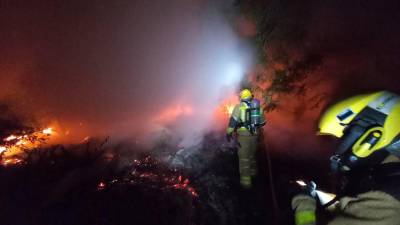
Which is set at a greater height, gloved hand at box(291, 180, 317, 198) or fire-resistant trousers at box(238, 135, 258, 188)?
fire-resistant trousers at box(238, 135, 258, 188)

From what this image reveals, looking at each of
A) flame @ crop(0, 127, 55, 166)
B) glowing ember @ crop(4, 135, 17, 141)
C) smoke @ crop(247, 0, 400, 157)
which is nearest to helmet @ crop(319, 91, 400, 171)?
smoke @ crop(247, 0, 400, 157)

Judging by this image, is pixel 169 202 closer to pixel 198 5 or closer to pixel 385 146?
pixel 385 146

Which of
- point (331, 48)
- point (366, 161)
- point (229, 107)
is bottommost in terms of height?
point (366, 161)

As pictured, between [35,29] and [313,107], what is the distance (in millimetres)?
12669

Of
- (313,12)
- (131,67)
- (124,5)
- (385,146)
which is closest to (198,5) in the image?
(124,5)

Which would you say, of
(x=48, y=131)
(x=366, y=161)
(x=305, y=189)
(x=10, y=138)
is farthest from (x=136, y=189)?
(x=48, y=131)

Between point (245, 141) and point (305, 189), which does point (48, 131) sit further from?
point (305, 189)

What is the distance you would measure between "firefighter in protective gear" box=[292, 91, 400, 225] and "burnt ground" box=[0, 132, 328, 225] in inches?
123

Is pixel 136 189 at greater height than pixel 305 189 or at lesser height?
greater

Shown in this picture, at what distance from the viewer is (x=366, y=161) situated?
2170mm

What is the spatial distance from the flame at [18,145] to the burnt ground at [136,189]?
1.36 ft

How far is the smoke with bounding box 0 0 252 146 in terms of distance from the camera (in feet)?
37.7

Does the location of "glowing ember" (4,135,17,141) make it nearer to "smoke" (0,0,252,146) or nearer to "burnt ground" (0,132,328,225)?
"burnt ground" (0,132,328,225)

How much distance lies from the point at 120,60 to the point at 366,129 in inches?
468
